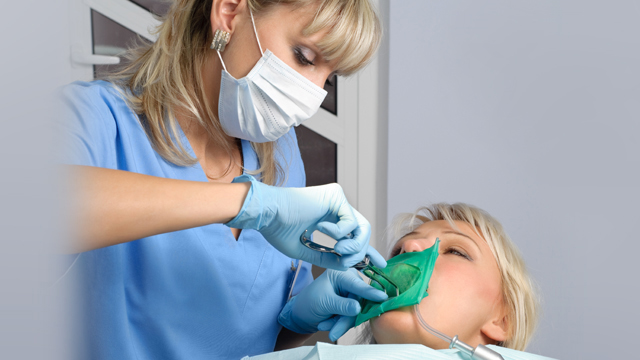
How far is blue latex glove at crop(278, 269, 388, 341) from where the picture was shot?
1288 mm

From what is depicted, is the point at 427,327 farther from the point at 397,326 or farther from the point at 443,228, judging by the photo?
the point at 443,228

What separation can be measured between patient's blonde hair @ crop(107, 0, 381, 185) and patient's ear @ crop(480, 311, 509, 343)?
80cm

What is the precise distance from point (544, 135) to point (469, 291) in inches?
37.6

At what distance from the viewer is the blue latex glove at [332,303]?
1288mm

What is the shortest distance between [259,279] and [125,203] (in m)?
0.63

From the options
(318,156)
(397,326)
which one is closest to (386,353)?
(397,326)

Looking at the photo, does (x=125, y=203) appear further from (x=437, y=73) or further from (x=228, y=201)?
(x=437, y=73)

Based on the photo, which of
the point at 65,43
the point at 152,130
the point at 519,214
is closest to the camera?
the point at 65,43

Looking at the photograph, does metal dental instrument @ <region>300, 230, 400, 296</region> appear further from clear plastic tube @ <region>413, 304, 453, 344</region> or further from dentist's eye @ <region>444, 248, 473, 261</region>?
dentist's eye @ <region>444, 248, 473, 261</region>

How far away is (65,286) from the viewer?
0.22 meters

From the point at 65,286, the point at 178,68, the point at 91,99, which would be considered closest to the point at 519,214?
the point at 178,68

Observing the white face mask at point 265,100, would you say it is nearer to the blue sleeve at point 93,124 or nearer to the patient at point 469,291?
the blue sleeve at point 93,124

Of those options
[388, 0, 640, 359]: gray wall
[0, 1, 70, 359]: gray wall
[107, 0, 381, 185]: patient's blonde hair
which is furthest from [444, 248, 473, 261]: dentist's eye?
[0, 1, 70, 359]: gray wall

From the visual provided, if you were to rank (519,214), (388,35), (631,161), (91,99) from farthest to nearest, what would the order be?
(388,35), (519,214), (631,161), (91,99)
